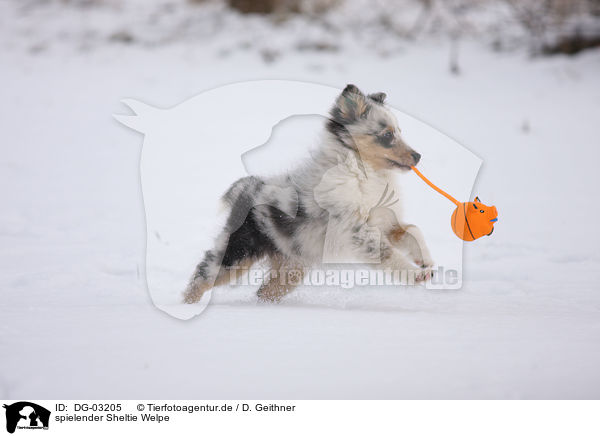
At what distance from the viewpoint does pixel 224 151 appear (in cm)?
385

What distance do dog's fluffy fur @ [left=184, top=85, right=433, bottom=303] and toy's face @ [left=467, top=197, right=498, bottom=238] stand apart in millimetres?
348

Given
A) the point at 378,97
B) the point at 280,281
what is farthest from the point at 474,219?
the point at 280,281

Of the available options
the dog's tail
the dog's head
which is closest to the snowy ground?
the dog's tail

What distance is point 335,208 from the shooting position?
3.60 m

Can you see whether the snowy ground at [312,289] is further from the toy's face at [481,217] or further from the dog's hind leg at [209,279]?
the toy's face at [481,217]

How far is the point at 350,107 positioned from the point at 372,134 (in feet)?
0.71

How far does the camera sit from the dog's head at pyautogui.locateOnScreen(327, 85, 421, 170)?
11.8 feet

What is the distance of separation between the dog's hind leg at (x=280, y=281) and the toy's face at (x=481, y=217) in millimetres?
1078

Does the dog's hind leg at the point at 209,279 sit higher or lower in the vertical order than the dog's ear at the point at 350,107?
lower

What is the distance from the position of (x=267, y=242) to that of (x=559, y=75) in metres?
8.70
